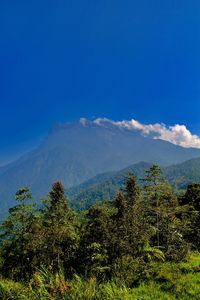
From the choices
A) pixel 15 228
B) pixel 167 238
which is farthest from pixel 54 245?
pixel 167 238

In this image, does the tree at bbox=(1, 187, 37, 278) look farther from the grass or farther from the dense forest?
the grass

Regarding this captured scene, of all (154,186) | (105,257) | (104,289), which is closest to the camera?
(104,289)

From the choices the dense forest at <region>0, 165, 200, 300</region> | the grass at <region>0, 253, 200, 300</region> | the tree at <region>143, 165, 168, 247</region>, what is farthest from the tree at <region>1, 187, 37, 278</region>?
the tree at <region>143, 165, 168, 247</region>

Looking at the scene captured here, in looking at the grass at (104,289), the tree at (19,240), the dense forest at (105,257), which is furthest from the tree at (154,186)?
the grass at (104,289)

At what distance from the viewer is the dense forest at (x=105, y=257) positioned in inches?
388

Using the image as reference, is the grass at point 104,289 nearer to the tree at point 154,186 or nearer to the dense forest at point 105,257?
the dense forest at point 105,257

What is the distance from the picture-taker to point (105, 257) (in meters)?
15.0

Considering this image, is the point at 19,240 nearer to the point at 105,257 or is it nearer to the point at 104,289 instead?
the point at 105,257

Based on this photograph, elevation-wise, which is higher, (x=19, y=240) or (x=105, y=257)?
(x=19, y=240)

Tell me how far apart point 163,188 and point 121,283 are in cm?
1509

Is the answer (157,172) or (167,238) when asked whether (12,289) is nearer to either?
(167,238)

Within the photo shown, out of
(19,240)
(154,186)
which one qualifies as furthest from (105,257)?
(154,186)

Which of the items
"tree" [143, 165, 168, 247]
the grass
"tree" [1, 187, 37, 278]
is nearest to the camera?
the grass

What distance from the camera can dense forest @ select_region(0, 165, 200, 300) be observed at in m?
9.87
